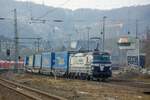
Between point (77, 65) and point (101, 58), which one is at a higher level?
point (101, 58)

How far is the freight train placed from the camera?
46688 mm

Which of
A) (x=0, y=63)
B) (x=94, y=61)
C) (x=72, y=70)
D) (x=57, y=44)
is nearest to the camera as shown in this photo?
(x=94, y=61)

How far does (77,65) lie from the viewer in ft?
167

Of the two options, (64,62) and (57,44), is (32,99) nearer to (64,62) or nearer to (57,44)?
(64,62)

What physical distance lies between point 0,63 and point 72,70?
229 feet

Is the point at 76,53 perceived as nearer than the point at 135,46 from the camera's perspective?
Yes

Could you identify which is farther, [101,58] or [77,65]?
[77,65]

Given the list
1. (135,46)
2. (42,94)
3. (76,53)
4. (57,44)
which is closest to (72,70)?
(76,53)

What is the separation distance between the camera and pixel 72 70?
5341cm

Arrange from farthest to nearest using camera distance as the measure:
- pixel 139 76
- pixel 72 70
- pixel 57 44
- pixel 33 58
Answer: pixel 57 44, pixel 33 58, pixel 139 76, pixel 72 70

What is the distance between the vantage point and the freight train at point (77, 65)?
46.7 m

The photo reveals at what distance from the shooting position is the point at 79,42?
143 meters

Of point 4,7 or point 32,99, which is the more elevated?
point 4,7

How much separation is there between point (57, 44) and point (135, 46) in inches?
3637
